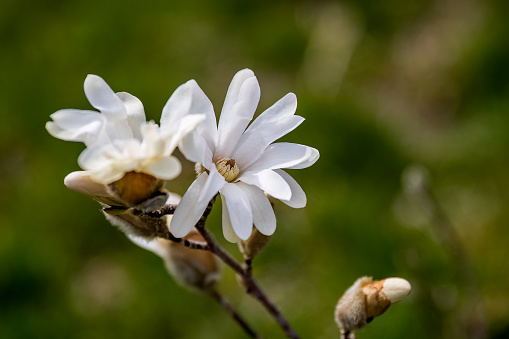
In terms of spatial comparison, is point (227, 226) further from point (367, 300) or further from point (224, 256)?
point (367, 300)

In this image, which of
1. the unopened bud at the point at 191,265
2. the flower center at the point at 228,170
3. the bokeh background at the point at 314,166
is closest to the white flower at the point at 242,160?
the flower center at the point at 228,170

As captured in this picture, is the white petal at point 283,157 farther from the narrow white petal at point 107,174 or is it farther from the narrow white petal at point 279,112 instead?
the narrow white petal at point 107,174

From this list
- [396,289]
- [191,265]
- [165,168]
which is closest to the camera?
[165,168]

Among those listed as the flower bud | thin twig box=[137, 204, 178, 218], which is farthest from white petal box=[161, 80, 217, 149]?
the flower bud

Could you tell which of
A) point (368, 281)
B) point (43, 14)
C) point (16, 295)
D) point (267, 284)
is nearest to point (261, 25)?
point (43, 14)

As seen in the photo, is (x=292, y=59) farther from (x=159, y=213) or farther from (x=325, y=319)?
(x=159, y=213)

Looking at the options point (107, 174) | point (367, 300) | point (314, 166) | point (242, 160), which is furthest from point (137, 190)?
point (314, 166)

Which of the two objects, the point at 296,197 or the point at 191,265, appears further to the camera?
the point at 191,265
